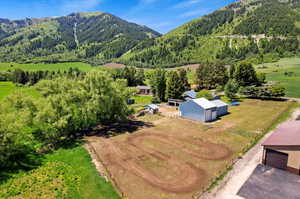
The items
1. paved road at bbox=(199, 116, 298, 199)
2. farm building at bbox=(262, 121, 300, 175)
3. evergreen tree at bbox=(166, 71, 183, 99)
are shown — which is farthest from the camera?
evergreen tree at bbox=(166, 71, 183, 99)

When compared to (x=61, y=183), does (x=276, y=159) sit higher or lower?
higher

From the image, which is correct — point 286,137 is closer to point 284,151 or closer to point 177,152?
point 284,151

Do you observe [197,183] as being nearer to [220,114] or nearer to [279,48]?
[220,114]

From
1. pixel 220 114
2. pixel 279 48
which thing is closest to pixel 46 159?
pixel 220 114

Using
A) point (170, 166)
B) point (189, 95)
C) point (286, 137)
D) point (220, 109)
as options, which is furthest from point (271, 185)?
point (189, 95)

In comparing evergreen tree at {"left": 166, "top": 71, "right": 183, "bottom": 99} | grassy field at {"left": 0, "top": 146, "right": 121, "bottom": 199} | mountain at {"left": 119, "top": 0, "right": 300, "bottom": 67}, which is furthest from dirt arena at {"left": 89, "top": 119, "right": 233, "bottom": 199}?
mountain at {"left": 119, "top": 0, "right": 300, "bottom": 67}

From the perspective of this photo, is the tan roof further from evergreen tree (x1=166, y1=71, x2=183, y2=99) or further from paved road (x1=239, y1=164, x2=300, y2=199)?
evergreen tree (x1=166, y1=71, x2=183, y2=99)
